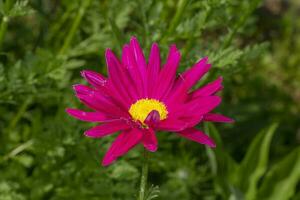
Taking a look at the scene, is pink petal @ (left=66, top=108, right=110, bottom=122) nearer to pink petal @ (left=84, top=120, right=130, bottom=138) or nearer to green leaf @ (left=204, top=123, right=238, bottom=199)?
pink petal @ (left=84, top=120, right=130, bottom=138)

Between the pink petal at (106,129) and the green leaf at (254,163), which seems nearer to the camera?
the pink petal at (106,129)

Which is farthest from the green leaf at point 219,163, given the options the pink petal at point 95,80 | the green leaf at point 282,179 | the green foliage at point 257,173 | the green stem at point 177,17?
the pink petal at point 95,80

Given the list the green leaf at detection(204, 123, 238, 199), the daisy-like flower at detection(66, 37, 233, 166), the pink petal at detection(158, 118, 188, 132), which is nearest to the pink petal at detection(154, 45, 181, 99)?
the daisy-like flower at detection(66, 37, 233, 166)

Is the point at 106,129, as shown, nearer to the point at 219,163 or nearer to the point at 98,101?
the point at 98,101

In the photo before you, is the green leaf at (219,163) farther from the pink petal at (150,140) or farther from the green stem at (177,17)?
the pink petal at (150,140)

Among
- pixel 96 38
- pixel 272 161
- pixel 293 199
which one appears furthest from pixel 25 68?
pixel 272 161

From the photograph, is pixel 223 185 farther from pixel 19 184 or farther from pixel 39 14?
pixel 39 14
